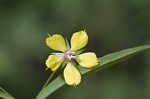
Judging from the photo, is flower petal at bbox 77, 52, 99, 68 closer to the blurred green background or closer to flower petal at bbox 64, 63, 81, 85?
flower petal at bbox 64, 63, 81, 85

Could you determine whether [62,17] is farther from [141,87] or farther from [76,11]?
[141,87]

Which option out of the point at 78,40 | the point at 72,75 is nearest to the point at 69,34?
the point at 78,40

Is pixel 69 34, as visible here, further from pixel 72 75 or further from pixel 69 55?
pixel 72 75

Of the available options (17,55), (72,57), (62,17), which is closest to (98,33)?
(62,17)

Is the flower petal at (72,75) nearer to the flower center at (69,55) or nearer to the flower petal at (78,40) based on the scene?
the flower center at (69,55)

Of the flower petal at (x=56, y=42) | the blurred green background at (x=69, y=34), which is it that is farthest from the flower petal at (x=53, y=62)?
the blurred green background at (x=69, y=34)

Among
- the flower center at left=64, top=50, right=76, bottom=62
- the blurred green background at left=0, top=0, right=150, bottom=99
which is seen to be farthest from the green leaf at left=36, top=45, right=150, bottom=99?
the blurred green background at left=0, top=0, right=150, bottom=99
